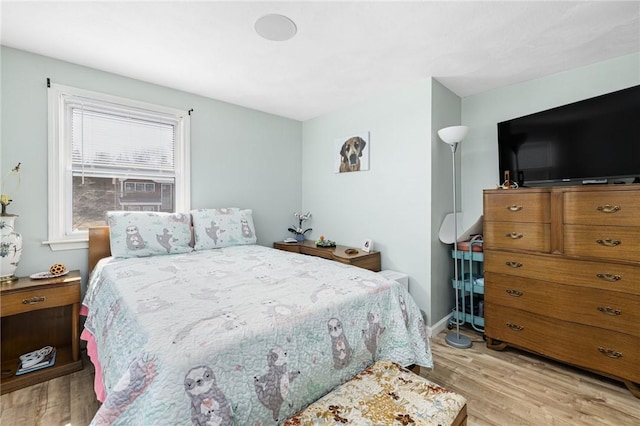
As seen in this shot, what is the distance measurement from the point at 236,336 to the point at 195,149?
2.58 metres

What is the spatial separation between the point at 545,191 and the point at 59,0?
3.43 metres

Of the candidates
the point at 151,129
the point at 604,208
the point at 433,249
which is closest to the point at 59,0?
the point at 151,129

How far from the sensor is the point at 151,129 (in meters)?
2.87

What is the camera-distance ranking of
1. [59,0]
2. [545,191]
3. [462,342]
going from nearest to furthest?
[59,0], [545,191], [462,342]

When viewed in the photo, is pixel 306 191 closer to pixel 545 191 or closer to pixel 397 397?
pixel 545 191

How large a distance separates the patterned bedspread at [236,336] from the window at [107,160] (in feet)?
2.74

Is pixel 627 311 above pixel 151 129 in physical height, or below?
below

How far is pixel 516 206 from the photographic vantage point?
226cm

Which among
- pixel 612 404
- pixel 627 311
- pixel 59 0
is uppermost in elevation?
pixel 59 0

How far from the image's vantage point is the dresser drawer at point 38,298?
1.88m

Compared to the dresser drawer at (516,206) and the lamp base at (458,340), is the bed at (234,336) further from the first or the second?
the dresser drawer at (516,206)

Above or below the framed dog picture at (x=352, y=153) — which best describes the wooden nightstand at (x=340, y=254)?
below

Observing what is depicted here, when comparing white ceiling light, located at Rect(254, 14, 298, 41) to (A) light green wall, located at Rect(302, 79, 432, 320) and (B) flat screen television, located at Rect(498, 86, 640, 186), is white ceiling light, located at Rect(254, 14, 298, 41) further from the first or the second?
(B) flat screen television, located at Rect(498, 86, 640, 186)

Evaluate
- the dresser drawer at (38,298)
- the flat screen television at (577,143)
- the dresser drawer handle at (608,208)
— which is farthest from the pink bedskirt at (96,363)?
the flat screen television at (577,143)
